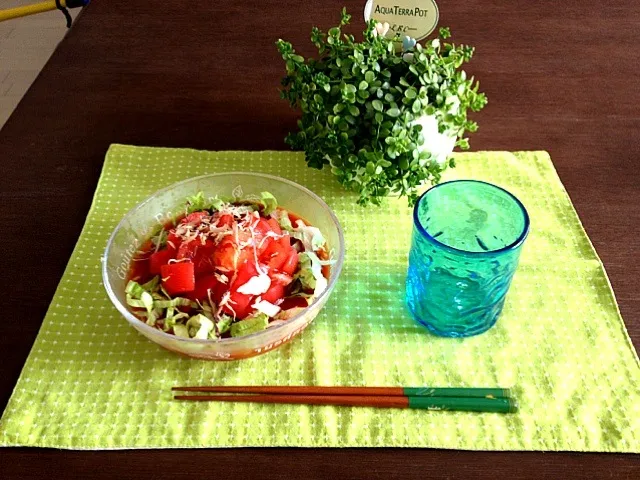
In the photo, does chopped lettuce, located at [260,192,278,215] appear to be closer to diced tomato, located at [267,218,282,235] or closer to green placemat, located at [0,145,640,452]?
diced tomato, located at [267,218,282,235]

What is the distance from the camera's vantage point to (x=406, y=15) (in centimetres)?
99

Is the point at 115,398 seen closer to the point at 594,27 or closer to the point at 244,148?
the point at 244,148

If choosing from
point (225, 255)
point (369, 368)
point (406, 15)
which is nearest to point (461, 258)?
point (369, 368)

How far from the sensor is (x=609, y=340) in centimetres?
76

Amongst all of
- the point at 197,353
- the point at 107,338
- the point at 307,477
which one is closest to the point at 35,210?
the point at 107,338

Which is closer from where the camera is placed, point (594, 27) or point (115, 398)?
point (115, 398)

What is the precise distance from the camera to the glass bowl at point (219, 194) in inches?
27.0

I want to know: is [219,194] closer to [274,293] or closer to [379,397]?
[274,293]

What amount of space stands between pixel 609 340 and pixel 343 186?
461mm

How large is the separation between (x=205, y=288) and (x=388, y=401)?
26cm

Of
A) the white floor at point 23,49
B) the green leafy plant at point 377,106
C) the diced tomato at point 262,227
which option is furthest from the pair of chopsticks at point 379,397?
the white floor at point 23,49

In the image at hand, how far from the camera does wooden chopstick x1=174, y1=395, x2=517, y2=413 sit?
69cm

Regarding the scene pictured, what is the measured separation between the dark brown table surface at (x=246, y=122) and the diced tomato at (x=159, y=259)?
17cm

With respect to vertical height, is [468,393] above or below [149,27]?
below
